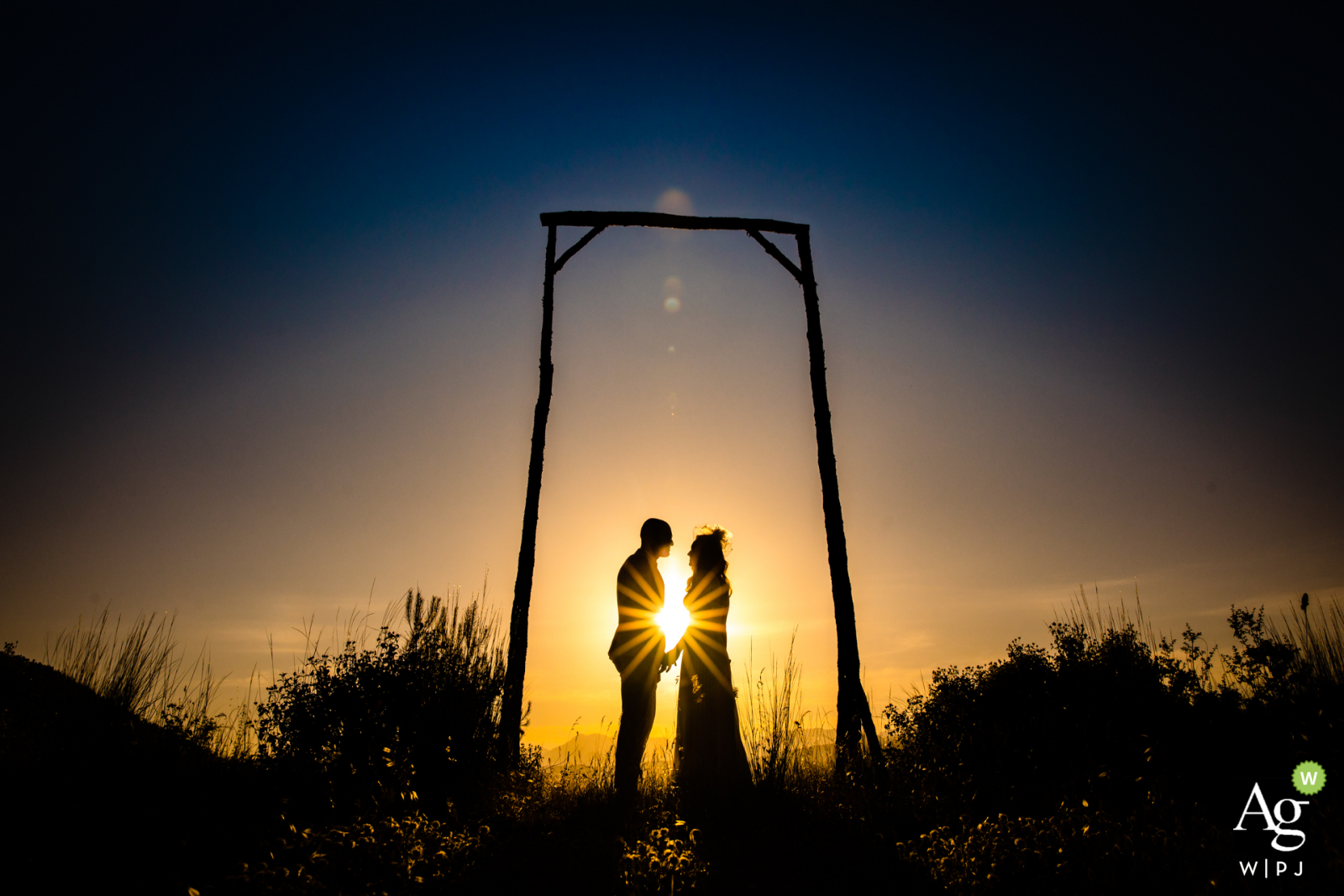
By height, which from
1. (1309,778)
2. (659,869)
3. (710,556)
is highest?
(710,556)

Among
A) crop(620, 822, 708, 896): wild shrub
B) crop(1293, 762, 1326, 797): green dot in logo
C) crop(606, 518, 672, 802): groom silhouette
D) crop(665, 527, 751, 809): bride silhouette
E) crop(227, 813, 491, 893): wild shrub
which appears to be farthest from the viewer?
crop(606, 518, 672, 802): groom silhouette

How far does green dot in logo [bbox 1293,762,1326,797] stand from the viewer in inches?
151

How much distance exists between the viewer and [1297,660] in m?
7.57

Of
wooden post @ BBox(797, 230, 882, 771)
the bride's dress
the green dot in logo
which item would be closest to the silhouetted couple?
the bride's dress

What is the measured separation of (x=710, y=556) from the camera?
18.7 feet

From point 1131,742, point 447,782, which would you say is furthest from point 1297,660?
point 447,782

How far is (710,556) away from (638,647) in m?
1.03

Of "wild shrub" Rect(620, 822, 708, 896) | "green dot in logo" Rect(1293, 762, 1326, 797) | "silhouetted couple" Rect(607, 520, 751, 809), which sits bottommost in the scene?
"wild shrub" Rect(620, 822, 708, 896)

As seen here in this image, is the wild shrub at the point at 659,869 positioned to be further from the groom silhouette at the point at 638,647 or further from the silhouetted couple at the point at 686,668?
the groom silhouette at the point at 638,647

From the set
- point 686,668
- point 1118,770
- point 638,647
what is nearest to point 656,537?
point 638,647

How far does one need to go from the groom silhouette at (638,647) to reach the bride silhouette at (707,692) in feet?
0.72

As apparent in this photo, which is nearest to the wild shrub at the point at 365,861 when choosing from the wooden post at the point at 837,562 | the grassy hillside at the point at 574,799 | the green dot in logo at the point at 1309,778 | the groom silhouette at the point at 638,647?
the grassy hillside at the point at 574,799

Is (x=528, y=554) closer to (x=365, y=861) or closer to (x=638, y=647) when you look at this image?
(x=638, y=647)

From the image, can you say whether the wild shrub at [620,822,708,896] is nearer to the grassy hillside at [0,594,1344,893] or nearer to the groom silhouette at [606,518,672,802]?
the grassy hillside at [0,594,1344,893]
